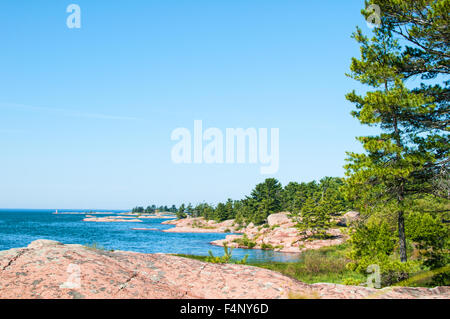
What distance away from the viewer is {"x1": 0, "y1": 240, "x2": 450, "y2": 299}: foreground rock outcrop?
6.04 metres

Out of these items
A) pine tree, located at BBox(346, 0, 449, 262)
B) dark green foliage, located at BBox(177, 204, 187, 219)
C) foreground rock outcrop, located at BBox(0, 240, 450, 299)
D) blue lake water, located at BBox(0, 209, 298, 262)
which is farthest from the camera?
dark green foliage, located at BBox(177, 204, 187, 219)

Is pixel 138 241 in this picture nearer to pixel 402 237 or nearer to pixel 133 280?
pixel 402 237

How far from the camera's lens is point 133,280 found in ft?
21.8

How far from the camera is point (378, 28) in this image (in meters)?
14.8

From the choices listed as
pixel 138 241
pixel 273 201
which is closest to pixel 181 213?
pixel 273 201

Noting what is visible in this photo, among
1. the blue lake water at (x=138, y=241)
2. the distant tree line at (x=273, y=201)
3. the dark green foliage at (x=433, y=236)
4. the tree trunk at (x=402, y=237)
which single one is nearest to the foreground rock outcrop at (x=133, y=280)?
the tree trunk at (x=402, y=237)

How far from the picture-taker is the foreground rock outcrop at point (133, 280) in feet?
19.8

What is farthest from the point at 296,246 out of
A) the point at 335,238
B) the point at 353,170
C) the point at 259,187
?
the point at 259,187

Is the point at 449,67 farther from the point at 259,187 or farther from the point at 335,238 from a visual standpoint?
the point at 259,187

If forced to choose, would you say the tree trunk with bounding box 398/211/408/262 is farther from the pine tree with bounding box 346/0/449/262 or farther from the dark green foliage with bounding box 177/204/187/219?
the dark green foliage with bounding box 177/204/187/219

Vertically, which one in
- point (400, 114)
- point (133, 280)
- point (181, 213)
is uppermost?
point (400, 114)

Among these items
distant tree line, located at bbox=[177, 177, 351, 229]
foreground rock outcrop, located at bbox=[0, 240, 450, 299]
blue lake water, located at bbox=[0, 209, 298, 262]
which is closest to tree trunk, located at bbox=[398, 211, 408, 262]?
foreground rock outcrop, located at bbox=[0, 240, 450, 299]

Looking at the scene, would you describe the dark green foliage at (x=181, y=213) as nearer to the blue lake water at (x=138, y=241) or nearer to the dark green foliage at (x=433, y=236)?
the blue lake water at (x=138, y=241)
